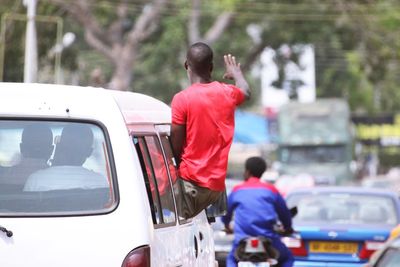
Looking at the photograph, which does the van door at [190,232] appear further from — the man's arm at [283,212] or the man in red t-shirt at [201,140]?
the man's arm at [283,212]

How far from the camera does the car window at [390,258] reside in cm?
745

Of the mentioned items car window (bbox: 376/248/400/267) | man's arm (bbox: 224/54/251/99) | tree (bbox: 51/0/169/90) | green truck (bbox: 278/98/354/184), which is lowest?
green truck (bbox: 278/98/354/184)

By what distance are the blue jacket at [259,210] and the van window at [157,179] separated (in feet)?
14.1

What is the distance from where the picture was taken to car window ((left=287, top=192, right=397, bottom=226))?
1361 centimetres

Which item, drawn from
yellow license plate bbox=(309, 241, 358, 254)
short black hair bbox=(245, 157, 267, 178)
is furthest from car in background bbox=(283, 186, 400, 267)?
short black hair bbox=(245, 157, 267, 178)

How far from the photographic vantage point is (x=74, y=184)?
5.69 metres

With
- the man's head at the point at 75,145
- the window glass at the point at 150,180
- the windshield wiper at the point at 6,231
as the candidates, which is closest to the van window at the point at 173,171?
the window glass at the point at 150,180

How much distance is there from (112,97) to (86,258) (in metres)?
0.88

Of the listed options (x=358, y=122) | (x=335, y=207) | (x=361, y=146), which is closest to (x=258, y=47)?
(x=358, y=122)

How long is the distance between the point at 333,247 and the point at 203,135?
674 cm

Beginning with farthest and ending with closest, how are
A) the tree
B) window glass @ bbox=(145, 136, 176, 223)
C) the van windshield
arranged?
the tree < window glass @ bbox=(145, 136, 176, 223) < the van windshield

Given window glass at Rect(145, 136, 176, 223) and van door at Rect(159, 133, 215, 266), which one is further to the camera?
van door at Rect(159, 133, 215, 266)

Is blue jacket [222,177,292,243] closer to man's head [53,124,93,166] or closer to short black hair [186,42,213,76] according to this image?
short black hair [186,42,213,76]

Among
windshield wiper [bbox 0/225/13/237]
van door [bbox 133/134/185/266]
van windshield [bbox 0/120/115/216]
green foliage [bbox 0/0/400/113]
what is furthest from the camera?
green foliage [bbox 0/0/400/113]
